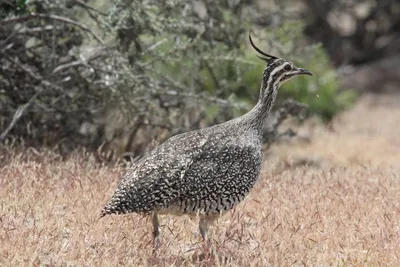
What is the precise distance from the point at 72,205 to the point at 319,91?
9304 millimetres

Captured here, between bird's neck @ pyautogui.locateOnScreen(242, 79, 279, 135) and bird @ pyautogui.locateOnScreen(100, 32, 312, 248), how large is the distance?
0.09ft

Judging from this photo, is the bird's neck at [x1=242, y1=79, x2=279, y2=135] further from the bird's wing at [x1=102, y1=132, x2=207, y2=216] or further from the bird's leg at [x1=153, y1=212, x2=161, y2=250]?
the bird's leg at [x1=153, y1=212, x2=161, y2=250]

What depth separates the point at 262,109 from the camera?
25.9 feet

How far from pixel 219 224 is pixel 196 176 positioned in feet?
3.90

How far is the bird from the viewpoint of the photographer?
6.69 metres

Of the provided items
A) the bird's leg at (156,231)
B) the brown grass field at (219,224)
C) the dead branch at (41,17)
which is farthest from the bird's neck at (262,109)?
the dead branch at (41,17)

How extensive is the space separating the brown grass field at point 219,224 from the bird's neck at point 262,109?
2.49ft

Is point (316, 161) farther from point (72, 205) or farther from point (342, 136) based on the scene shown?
point (72, 205)

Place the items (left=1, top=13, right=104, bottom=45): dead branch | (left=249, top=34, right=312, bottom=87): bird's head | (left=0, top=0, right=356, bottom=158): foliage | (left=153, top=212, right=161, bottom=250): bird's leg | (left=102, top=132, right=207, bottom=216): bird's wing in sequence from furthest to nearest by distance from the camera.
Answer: (left=0, top=0, right=356, bottom=158): foliage
(left=1, top=13, right=104, bottom=45): dead branch
(left=249, top=34, right=312, bottom=87): bird's head
(left=153, top=212, right=161, bottom=250): bird's leg
(left=102, top=132, right=207, bottom=216): bird's wing

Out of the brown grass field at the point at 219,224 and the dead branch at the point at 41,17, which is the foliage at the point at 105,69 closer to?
the dead branch at the point at 41,17

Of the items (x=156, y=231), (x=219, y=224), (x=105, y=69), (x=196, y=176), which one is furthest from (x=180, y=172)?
(x=105, y=69)

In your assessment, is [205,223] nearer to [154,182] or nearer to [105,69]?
[154,182]

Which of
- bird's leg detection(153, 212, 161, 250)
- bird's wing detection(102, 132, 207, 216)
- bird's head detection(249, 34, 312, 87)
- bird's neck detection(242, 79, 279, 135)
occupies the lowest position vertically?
bird's leg detection(153, 212, 161, 250)

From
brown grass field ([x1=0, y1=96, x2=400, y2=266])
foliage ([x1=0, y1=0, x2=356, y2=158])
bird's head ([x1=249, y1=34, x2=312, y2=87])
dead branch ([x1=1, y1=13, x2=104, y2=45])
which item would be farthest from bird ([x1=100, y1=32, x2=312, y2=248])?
dead branch ([x1=1, y1=13, x2=104, y2=45])
